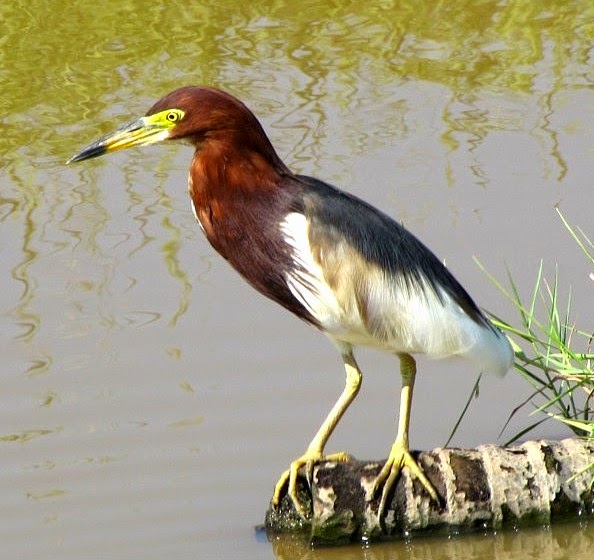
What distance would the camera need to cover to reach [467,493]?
16.2 feet

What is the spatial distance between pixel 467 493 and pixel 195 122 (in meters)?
1.49

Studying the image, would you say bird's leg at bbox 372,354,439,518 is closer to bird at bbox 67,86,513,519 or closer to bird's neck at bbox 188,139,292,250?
bird at bbox 67,86,513,519

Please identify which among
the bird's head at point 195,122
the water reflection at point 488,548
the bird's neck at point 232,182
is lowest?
the water reflection at point 488,548

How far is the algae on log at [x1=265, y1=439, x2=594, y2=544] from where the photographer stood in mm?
4918

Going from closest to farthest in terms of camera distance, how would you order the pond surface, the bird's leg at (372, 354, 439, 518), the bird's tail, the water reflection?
the water reflection → the bird's leg at (372, 354, 439, 518) → the bird's tail → the pond surface

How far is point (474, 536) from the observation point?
4.95 metres

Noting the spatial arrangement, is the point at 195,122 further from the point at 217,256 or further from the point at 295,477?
the point at 217,256

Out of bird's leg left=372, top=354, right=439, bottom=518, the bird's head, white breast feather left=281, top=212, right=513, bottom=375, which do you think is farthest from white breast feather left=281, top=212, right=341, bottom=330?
bird's leg left=372, top=354, right=439, bottom=518

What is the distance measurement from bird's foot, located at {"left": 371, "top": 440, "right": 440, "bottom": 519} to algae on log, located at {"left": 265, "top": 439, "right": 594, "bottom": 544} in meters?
0.02

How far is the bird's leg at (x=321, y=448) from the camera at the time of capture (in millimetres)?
5105

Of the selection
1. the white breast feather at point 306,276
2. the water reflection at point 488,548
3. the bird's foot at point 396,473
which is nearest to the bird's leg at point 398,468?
the bird's foot at point 396,473

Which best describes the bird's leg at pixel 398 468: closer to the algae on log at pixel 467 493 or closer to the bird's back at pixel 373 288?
the algae on log at pixel 467 493

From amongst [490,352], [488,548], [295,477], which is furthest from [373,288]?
[488,548]

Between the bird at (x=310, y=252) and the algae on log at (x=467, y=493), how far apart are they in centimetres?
4
